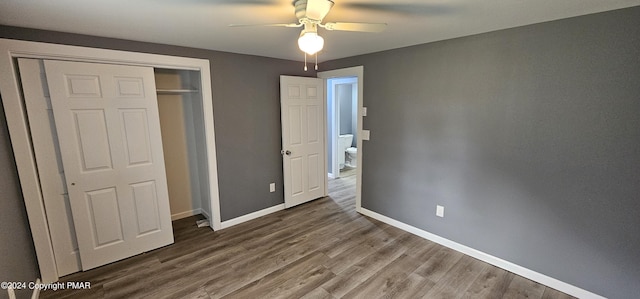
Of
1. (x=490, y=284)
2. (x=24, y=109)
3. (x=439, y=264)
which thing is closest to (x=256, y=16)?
(x=24, y=109)

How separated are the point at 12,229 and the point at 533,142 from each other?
13.2 ft

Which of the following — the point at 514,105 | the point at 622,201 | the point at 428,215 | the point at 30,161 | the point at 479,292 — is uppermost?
the point at 514,105

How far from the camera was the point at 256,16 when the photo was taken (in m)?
1.86

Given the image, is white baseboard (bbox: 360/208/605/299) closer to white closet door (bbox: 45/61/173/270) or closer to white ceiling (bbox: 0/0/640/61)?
white ceiling (bbox: 0/0/640/61)

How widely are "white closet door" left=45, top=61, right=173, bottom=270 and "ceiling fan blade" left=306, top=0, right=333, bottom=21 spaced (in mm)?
1899

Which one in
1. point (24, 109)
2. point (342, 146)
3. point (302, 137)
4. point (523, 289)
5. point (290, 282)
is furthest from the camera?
point (342, 146)

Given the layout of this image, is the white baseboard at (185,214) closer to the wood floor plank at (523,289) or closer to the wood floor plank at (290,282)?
the wood floor plank at (290,282)

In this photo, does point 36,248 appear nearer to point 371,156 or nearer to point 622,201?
point 371,156

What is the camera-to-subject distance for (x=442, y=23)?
6.77 ft

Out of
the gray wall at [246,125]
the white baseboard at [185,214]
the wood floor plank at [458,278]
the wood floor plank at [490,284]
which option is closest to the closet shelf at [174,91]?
the gray wall at [246,125]

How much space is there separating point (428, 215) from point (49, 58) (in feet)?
12.6

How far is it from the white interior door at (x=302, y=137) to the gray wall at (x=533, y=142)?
113cm

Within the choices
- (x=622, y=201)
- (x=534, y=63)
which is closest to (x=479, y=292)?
(x=622, y=201)

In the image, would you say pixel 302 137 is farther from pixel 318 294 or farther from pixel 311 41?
pixel 311 41
